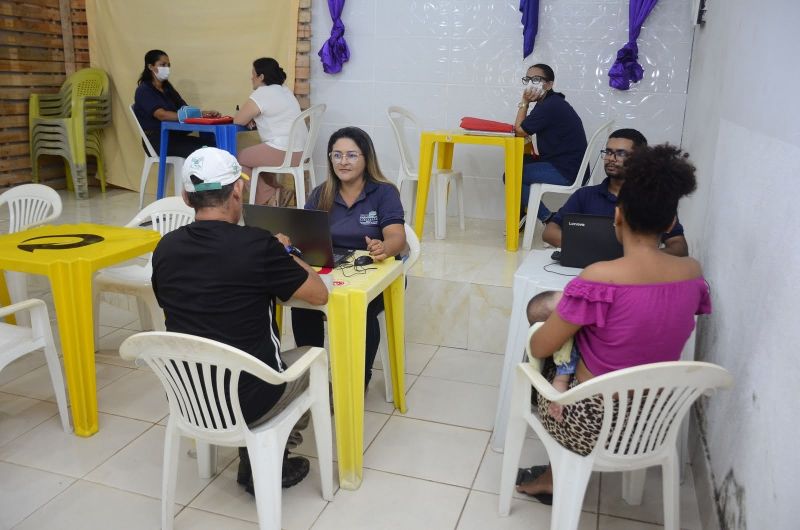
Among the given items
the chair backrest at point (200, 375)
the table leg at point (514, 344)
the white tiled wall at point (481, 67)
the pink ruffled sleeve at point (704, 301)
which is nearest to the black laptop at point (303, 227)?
the chair backrest at point (200, 375)

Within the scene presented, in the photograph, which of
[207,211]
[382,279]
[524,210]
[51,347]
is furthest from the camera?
[524,210]

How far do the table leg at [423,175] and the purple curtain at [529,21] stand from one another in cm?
124

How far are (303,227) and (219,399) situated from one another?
29.5 inches

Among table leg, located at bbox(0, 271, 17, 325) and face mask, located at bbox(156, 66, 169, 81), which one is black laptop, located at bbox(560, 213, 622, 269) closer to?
table leg, located at bbox(0, 271, 17, 325)

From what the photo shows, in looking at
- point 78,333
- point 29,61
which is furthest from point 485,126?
point 29,61

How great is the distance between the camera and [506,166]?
4219mm

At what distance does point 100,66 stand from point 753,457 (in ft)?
21.3

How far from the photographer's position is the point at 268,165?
4.88m

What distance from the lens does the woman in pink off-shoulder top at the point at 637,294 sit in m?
1.67

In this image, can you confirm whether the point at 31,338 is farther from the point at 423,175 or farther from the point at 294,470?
the point at 423,175

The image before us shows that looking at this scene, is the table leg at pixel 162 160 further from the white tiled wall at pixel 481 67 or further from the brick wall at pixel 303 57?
the white tiled wall at pixel 481 67

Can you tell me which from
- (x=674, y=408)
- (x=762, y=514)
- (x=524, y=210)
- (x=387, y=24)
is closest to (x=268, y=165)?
(x=387, y=24)

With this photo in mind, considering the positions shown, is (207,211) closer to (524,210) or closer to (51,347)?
(51,347)

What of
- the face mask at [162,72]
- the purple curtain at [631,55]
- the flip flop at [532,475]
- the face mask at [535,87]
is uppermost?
the purple curtain at [631,55]
